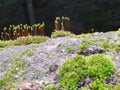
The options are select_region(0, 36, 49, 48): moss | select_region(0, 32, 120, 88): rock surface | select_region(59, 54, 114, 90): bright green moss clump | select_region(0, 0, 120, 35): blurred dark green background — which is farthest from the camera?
select_region(0, 0, 120, 35): blurred dark green background

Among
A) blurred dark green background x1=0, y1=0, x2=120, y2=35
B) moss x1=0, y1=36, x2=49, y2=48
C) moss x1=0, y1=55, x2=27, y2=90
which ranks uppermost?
blurred dark green background x1=0, y1=0, x2=120, y2=35

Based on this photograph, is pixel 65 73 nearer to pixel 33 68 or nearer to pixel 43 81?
pixel 43 81

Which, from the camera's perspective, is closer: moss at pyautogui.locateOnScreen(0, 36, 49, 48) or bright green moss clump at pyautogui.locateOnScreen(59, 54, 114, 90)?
bright green moss clump at pyautogui.locateOnScreen(59, 54, 114, 90)

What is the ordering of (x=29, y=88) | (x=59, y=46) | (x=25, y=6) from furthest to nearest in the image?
(x=25, y=6), (x=59, y=46), (x=29, y=88)

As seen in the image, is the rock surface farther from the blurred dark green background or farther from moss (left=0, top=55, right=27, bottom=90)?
the blurred dark green background

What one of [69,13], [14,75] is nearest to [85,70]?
[14,75]

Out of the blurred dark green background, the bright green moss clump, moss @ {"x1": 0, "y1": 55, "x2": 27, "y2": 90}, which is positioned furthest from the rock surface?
the blurred dark green background

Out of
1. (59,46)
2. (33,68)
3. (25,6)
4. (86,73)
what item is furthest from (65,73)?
(25,6)
